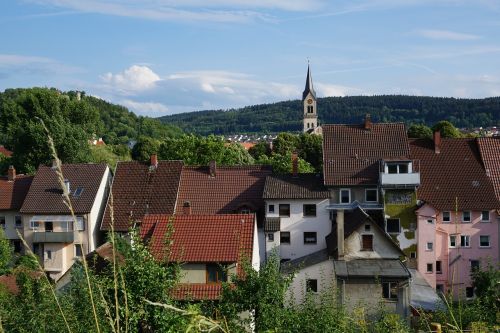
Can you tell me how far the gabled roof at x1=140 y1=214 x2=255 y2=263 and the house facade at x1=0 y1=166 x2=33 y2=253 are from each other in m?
19.5

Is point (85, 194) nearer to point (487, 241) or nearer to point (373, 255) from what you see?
point (373, 255)

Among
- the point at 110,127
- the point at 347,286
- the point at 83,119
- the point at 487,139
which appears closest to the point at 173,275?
the point at 347,286

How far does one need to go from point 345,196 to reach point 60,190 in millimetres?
18446

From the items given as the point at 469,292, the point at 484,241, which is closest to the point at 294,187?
the point at 484,241

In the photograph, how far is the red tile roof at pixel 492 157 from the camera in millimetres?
40000

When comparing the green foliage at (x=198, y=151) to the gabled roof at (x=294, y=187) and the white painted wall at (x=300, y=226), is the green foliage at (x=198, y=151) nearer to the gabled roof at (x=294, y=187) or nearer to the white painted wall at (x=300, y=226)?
the gabled roof at (x=294, y=187)

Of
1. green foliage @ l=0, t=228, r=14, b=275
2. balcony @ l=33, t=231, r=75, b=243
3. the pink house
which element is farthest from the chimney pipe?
green foliage @ l=0, t=228, r=14, b=275

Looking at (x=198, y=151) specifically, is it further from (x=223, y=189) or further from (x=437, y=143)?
(x=437, y=143)

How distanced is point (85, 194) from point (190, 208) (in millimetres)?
7395

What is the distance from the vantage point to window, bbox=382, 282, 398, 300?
29.3m

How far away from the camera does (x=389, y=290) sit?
96.5ft

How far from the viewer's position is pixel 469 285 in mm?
37844

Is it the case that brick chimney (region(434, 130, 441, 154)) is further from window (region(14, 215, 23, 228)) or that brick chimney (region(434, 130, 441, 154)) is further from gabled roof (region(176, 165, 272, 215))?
window (region(14, 215, 23, 228))

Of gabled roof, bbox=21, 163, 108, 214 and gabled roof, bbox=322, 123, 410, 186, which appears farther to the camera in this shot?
gabled roof, bbox=21, 163, 108, 214
